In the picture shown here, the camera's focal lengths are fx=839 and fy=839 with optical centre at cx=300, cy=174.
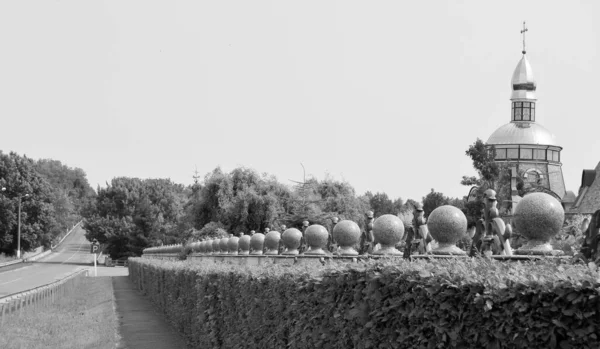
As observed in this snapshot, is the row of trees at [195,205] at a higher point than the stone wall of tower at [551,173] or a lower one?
lower

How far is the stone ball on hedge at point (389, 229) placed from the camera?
1186 centimetres

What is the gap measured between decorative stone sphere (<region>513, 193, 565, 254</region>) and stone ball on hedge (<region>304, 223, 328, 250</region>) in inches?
310

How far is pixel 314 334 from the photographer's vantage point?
791cm

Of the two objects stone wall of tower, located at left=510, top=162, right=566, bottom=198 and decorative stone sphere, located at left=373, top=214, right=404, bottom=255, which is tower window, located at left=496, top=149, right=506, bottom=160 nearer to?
stone wall of tower, located at left=510, top=162, right=566, bottom=198

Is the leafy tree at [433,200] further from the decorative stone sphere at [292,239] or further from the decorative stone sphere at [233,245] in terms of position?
the decorative stone sphere at [292,239]

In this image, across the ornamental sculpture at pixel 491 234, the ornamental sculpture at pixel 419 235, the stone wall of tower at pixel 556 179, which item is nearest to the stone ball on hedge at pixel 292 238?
the ornamental sculpture at pixel 419 235

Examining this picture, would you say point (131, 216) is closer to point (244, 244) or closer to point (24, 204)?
point (24, 204)

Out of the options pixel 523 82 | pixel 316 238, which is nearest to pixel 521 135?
pixel 523 82

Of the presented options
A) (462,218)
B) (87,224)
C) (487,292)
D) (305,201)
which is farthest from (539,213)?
(87,224)

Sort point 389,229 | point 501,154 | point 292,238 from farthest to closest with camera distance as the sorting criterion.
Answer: point 501,154 → point 292,238 → point 389,229

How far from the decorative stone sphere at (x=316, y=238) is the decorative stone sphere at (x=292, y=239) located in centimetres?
162

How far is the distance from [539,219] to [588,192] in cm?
5906

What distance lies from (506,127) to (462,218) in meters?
87.9

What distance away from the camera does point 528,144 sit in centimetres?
9219
